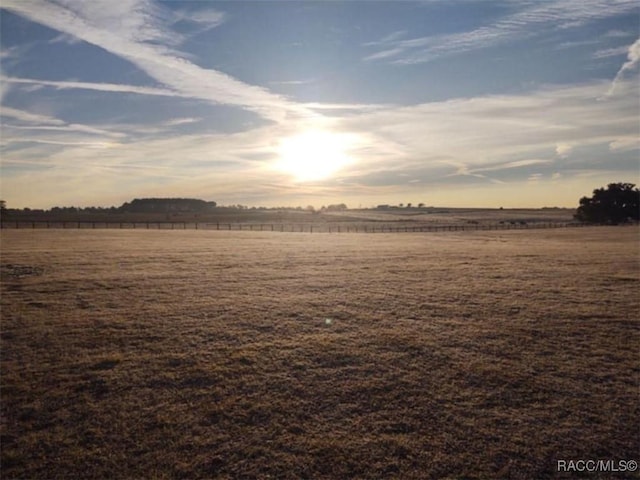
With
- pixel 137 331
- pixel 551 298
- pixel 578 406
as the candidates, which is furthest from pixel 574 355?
pixel 137 331

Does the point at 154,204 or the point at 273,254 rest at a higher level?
the point at 154,204

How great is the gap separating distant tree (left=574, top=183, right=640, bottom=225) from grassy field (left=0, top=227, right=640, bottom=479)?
Result: 87486 millimetres

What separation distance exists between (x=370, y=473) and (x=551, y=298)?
13106 mm

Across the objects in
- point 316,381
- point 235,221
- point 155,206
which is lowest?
point 316,381

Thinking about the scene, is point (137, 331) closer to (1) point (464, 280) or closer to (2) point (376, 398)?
(2) point (376, 398)

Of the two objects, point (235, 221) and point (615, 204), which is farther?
point (235, 221)

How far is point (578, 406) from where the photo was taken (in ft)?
24.7

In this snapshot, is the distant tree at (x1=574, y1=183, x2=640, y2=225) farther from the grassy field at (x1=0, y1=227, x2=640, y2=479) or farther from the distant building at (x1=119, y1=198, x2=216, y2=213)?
the distant building at (x1=119, y1=198, x2=216, y2=213)

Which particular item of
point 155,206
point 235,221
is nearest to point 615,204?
point 235,221

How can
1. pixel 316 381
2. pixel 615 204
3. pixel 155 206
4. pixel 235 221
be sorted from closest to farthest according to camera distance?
1. pixel 316 381
2. pixel 615 204
3. pixel 235 221
4. pixel 155 206

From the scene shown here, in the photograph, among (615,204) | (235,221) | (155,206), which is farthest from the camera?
(155,206)

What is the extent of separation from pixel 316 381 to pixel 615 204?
10422 cm

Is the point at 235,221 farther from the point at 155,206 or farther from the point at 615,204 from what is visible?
the point at 615,204

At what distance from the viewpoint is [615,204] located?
286 ft
